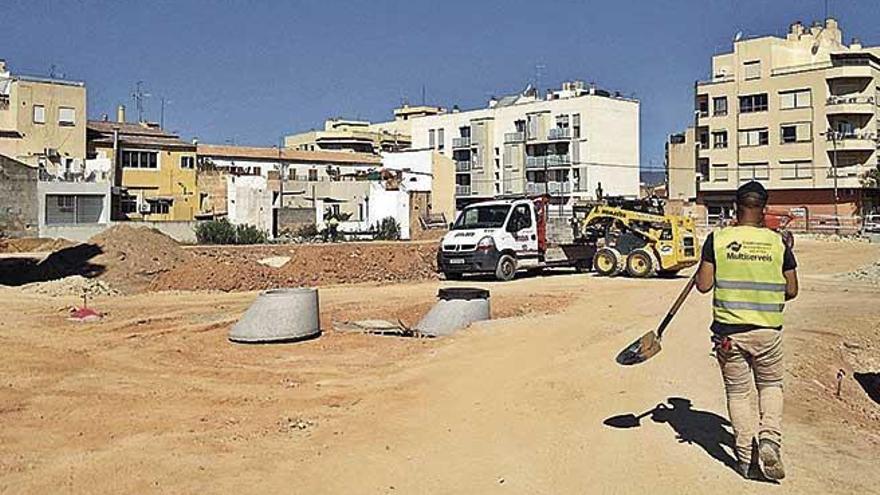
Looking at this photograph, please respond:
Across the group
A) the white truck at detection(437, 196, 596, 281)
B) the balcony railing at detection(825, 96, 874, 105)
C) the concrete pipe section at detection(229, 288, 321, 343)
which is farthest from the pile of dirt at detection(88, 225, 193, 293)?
the balcony railing at detection(825, 96, 874, 105)

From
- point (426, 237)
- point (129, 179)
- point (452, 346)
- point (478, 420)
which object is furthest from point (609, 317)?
point (129, 179)

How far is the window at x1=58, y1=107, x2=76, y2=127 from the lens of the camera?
68062mm

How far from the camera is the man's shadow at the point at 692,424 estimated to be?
7.43 metres

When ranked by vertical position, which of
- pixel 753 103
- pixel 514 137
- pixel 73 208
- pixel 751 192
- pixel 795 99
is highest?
pixel 753 103

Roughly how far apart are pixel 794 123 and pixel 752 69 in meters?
7.43

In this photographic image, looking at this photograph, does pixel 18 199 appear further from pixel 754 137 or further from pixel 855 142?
pixel 855 142

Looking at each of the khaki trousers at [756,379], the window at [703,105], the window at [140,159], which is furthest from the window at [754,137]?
the khaki trousers at [756,379]

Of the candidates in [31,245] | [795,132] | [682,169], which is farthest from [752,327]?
[682,169]

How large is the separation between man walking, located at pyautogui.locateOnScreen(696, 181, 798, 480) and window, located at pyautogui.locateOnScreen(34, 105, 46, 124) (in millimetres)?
68397

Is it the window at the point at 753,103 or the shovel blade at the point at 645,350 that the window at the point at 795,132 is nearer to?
the window at the point at 753,103

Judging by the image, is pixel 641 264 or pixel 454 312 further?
pixel 641 264

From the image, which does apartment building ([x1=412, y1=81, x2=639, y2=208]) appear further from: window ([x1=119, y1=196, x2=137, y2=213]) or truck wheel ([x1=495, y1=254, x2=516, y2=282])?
truck wheel ([x1=495, y1=254, x2=516, y2=282])

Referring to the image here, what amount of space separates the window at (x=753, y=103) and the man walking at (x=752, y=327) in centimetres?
7600

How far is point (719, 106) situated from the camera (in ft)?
268
